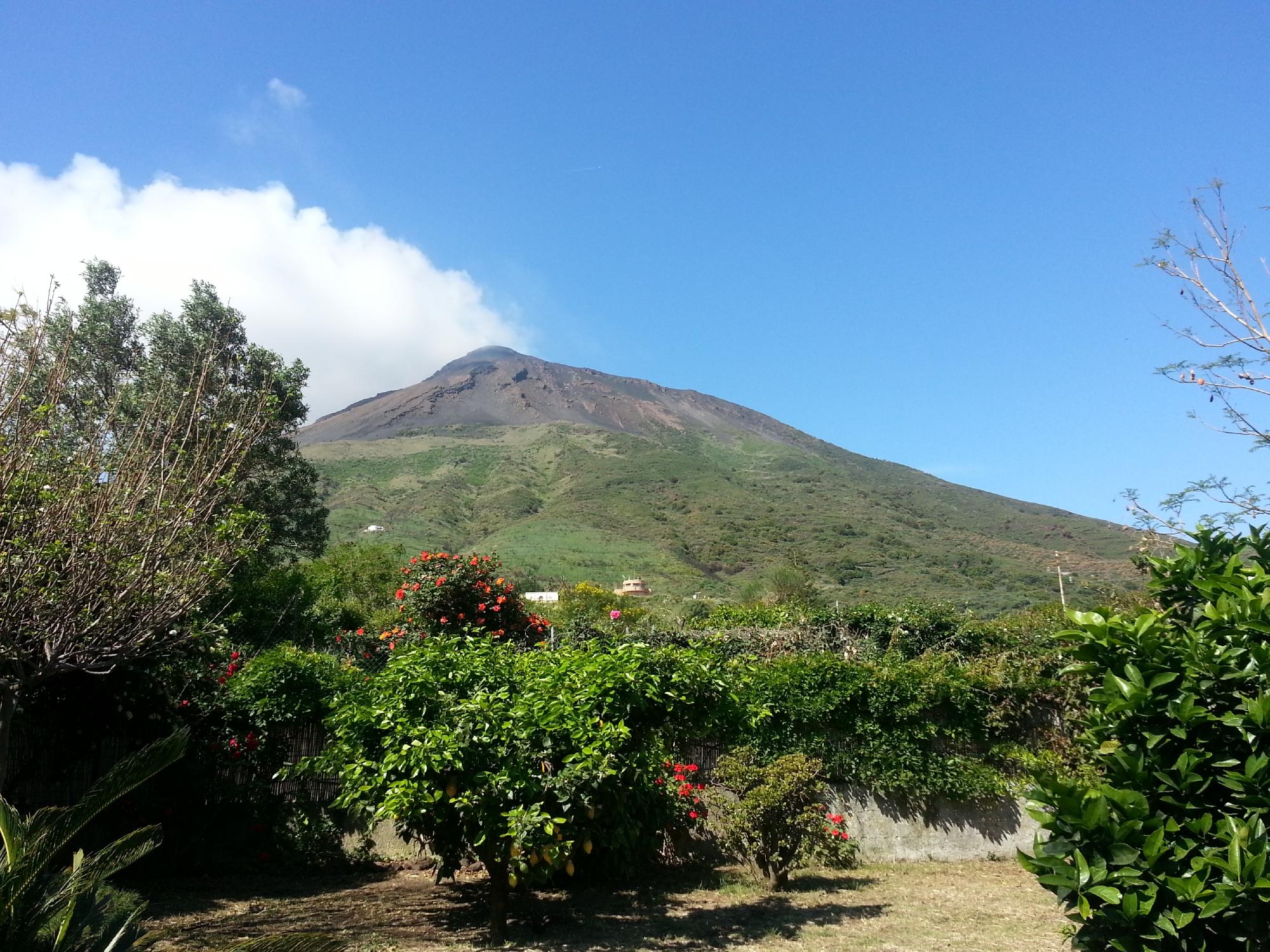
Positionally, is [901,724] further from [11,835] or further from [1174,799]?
[11,835]

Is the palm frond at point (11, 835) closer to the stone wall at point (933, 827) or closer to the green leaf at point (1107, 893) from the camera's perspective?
the green leaf at point (1107, 893)

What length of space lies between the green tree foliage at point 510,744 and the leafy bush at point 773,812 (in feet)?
5.82

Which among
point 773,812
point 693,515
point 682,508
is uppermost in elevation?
point 682,508

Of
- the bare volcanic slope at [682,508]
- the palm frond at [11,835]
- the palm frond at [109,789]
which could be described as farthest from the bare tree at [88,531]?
the bare volcanic slope at [682,508]

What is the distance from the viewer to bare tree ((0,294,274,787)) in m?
5.56

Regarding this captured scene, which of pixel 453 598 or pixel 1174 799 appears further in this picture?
pixel 453 598

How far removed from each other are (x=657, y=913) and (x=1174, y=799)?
525 cm

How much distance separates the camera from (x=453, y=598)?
39.0 feet

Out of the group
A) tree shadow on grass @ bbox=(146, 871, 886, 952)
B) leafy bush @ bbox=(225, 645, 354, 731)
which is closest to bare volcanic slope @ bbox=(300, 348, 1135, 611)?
tree shadow on grass @ bbox=(146, 871, 886, 952)

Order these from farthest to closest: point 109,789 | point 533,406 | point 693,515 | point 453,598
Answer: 1. point 533,406
2. point 693,515
3. point 453,598
4. point 109,789

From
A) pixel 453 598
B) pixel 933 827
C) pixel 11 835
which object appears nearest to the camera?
pixel 11 835

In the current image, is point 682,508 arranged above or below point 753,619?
above

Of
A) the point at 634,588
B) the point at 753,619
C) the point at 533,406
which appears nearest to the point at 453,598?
the point at 753,619

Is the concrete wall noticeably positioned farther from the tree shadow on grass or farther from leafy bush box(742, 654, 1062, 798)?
the tree shadow on grass
